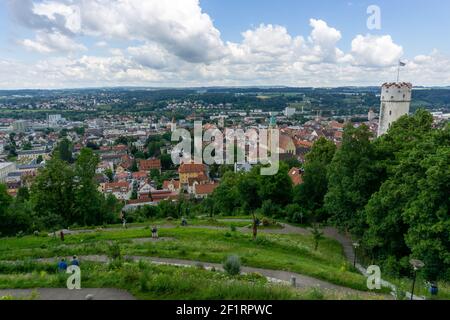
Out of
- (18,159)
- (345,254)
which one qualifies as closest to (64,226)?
(345,254)

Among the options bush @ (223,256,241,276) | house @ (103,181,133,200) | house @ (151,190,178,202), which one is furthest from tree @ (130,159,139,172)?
bush @ (223,256,241,276)

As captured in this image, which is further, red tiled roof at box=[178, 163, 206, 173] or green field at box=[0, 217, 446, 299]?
red tiled roof at box=[178, 163, 206, 173]

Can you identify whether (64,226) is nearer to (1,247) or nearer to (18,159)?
(1,247)

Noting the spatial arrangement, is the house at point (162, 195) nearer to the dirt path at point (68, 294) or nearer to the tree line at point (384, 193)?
the tree line at point (384, 193)

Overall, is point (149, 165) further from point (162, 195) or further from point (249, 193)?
point (249, 193)

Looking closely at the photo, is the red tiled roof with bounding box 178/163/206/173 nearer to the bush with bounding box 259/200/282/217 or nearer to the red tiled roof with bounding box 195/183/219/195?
the red tiled roof with bounding box 195/183/219/195

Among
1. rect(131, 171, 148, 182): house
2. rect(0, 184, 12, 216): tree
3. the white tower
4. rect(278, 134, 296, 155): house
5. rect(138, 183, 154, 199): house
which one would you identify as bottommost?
rect(131, 171, 148, 182): house
